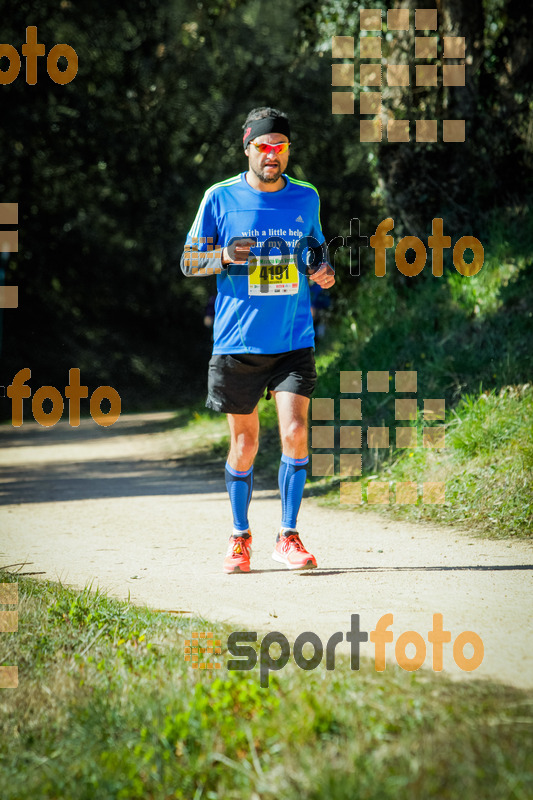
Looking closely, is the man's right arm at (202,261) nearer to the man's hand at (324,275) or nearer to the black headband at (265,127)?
the man's hand at (324,275)

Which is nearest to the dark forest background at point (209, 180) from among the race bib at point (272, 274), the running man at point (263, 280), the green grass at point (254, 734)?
the running man at point (263, 280)

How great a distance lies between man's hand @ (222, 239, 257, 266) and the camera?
4.80 meters

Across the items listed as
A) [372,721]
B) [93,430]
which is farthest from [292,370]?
[93,430]

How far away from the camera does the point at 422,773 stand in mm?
2270

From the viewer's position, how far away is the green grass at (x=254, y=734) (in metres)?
2.30

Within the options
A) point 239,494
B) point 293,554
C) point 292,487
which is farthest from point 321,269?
point 293,554

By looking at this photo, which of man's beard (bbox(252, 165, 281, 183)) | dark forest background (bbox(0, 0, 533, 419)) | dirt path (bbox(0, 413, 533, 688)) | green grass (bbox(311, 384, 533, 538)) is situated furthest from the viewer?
dark forest background (bbox(0, 0, 533, 419))

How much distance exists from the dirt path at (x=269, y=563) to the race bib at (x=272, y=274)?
152cm

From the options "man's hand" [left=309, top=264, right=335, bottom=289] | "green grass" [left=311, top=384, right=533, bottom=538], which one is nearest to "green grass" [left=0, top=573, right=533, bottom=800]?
"man's hand" [left=309, top=264, right=335, bottom=289]

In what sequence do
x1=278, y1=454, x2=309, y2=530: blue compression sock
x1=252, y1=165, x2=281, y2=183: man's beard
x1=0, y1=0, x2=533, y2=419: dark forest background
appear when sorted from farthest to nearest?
x1=0, y1=0, x2=533, y2=419: dark forest background, x1=278, y1=454, x2=309, y2=530: blue compression sock, x1=252, y1=165, x2=281, y2=183: man's beard

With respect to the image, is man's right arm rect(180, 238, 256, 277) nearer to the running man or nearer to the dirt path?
the running man

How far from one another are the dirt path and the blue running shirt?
1270 mm

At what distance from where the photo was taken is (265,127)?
4957 millimetres

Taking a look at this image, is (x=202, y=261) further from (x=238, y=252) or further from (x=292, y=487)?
(x=292, y=487)
